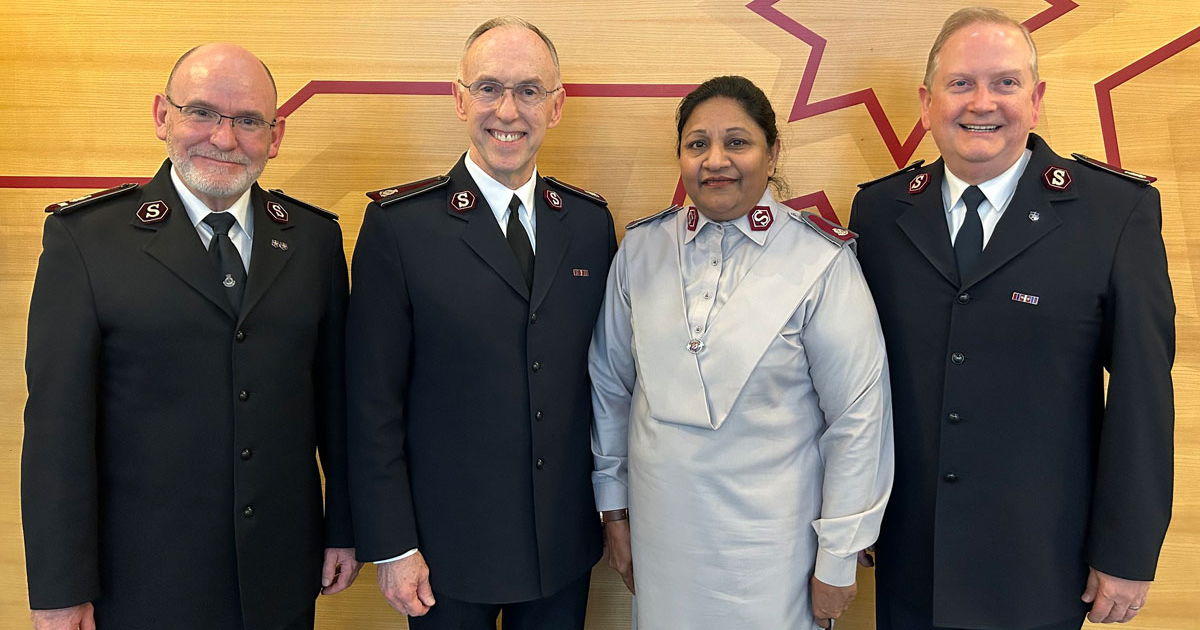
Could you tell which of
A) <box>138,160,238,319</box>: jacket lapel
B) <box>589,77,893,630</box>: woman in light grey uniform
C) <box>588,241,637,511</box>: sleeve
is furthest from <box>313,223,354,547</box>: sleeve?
<box>589,77,893,630</box>: woman in light grey uniform

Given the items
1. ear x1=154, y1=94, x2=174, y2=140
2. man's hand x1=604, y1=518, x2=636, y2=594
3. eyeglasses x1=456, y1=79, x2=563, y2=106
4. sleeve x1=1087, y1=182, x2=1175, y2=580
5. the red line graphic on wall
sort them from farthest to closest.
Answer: the red line graphic on wall → man's hand x1=604, y1=518, x2=636, y2=594 → eyeglasses x1=456, y1=79, x2=563, y2=106 → ear x1=154, y1=94, x2=174, y2=140 → sleeve x1=1087, y1=182, x2=1175, y2=580

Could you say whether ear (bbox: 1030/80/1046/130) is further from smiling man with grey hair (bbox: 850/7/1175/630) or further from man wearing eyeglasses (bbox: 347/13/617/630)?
man wearing eyeglasses (bbox: 347/13/617/630)

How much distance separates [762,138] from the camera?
175cm

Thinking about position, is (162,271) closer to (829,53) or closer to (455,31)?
(455,31)

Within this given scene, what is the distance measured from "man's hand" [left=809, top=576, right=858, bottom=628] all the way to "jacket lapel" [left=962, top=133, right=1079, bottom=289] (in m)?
0.76

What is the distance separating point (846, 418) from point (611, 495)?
63 cm

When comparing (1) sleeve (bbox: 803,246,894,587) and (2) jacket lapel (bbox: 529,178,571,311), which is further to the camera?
(2) jacket lapel (bbox: 529,178,571,311)

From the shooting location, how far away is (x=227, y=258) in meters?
1.67

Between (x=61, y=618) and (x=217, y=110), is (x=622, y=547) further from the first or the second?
(x=217, y=110)

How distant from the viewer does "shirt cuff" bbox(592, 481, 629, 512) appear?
1.92 metres

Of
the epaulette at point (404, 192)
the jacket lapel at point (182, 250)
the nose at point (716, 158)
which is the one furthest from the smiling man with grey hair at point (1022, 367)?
the jacket lapel at point (182, 250)

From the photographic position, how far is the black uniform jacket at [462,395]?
175cm

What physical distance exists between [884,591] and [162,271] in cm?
193

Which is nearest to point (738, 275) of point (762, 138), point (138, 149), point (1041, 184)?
point (762, 138)
